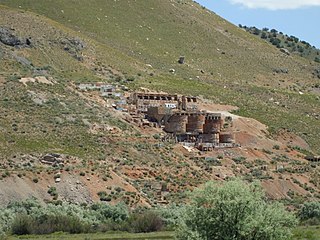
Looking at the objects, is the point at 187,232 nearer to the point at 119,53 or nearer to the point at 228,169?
the point at 228,169

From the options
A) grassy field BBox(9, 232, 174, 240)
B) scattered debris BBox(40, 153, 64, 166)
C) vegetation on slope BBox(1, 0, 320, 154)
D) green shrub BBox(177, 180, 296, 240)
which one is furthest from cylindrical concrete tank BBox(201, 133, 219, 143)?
green shrub BBox(177, 180, 296, 240)

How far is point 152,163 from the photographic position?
240 ft

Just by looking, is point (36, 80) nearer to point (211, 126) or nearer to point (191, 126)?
point (191, 126)

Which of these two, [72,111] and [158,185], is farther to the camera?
[72,111]

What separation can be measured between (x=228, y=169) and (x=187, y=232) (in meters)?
40.0

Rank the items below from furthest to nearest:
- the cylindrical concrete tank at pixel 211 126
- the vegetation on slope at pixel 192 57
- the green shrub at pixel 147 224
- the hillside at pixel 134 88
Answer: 1. the vegetation on slope at pixel 192 57
2. the cylindrical concrete tank at pixel 211 126
3. the hillside at pixel 134 88
4. the green shrub at pixel 147 224

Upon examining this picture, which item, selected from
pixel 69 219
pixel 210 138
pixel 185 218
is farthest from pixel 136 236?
pixel 210 138

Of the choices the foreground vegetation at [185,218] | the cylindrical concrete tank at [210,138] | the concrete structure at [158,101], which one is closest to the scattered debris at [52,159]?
the foreground vegetation at [185,218]

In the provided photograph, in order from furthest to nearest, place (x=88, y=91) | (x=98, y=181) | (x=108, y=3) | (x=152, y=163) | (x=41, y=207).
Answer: (x=108, y=3) < (x=88, y=91) < (x=152, y=163) < (x=98, y=181) < (x=41, y=207)

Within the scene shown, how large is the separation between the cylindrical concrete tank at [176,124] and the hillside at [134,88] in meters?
2.01

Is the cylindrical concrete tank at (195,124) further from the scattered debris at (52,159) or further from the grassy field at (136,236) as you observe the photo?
the grassy field at (136,236)

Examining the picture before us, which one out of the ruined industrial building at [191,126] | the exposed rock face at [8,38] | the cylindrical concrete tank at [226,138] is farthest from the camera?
the exposed rock face at [8,38]

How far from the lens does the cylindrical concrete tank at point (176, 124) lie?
84.2 metres

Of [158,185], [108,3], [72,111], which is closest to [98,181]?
[158,185]
